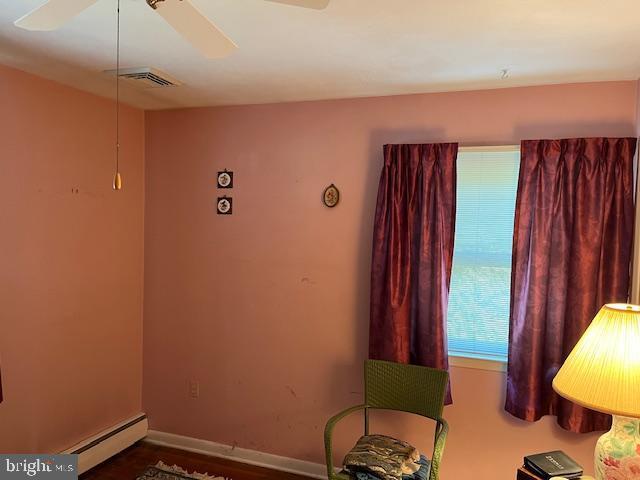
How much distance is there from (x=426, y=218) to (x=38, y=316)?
236 cm

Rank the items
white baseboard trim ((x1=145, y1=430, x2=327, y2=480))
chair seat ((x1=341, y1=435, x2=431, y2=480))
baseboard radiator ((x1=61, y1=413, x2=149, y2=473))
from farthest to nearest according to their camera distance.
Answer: white baseboard trim ((x1=145, y1=430, x2=327, y2=480)) < baseboard radiator ((x1=61, y1=413, x2=149, y2=473)) < chair seat ((x1=341, y1=435, x2=431, y2=480))

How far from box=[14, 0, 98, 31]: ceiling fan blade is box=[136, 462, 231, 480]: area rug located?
271 centimetres

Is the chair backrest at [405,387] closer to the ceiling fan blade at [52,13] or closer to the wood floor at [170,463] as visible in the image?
the wood floor at [170,463]

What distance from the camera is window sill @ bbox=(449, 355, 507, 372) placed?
274 cm

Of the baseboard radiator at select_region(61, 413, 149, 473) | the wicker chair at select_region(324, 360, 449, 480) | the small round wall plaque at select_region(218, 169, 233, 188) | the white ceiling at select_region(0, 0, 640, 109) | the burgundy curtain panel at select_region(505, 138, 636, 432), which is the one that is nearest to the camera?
the white ceiling at select_region(0, 0, 640, 109)

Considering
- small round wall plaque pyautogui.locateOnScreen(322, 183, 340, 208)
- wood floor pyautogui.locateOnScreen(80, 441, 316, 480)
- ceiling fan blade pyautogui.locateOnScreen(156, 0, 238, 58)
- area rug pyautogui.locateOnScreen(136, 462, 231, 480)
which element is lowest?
wood floor pyautogui.locateOnScreen(80, 441, 316, 480)

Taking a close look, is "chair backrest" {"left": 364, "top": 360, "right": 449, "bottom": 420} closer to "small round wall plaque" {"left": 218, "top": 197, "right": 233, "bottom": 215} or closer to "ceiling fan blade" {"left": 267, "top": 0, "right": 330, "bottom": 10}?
"small round wall plaque" {"left": 218, "top": 197, "right": 233, "bottom": 215}

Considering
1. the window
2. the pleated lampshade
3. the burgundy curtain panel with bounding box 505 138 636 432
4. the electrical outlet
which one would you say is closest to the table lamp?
the pleated lampshade

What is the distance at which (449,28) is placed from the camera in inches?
74.8

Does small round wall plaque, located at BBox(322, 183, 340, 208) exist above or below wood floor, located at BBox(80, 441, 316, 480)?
above

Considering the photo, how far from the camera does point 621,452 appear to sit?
1617 millimetres

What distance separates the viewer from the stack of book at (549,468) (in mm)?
1840

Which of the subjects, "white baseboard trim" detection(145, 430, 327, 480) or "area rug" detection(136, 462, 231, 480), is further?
"white baseboard trim" detection(145, 430, 327, 480)

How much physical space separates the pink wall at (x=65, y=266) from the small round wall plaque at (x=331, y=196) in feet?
4.78
